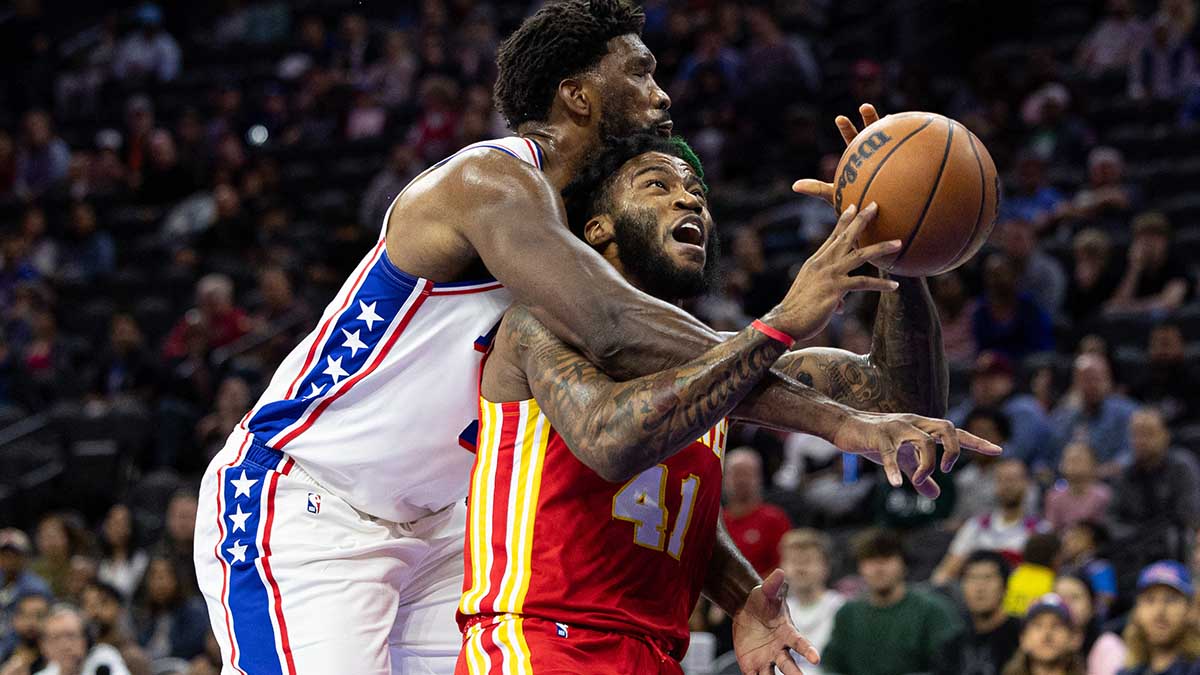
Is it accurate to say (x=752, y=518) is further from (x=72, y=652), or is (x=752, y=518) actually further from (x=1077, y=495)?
(x=72, y=652)

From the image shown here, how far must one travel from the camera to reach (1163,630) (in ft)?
25.0

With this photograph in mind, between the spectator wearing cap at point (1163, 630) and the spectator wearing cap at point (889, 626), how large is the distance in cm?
94

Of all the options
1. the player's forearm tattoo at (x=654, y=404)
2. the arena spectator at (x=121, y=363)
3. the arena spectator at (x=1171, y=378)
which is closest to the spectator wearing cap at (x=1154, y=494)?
A: the arena spectator at (x=1171, y=378)

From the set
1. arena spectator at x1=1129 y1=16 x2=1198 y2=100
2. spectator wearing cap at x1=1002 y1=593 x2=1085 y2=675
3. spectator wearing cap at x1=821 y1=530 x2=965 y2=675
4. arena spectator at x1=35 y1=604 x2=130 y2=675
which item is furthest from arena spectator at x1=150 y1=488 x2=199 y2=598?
arena spectator at x1=1129 y1=16 x2=1198 y2=100

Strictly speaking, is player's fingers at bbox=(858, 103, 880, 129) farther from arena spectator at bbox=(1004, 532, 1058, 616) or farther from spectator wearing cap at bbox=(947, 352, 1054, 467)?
spectator wearing cap at bbox=(947, 352, 1054, 467)

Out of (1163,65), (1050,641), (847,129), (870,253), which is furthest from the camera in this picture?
(1163,65)

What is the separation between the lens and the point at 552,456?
152 inches

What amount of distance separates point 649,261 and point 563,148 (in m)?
0.55

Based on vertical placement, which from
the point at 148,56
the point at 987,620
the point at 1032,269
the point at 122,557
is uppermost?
the point at 987,620

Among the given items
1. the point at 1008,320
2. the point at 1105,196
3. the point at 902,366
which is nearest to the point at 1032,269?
the point at 1008,320

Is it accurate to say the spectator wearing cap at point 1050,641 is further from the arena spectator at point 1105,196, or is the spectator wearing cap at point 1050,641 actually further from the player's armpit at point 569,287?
the arena spectator at point 1105,196

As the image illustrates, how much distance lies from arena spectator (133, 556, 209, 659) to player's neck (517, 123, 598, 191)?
6.74m

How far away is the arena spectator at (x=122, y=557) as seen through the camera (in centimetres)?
1157

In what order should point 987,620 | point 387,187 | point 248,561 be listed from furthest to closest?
point 387,187 < point 987,620 < point 248,561
